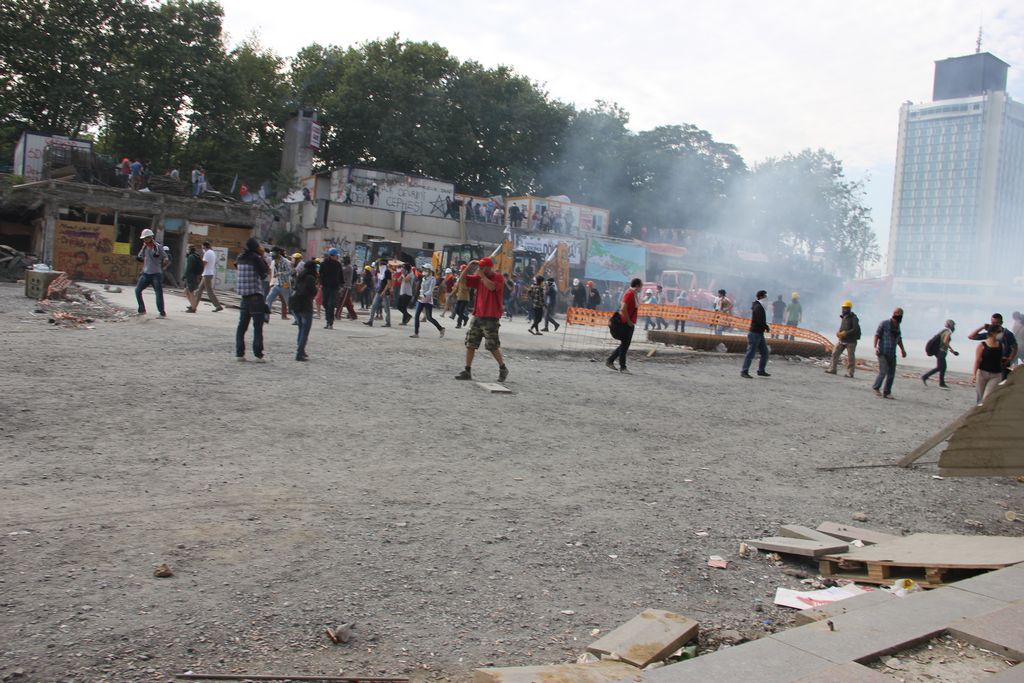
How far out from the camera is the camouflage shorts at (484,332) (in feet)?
34.8

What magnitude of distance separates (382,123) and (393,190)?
484 inches

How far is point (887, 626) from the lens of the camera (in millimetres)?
3516

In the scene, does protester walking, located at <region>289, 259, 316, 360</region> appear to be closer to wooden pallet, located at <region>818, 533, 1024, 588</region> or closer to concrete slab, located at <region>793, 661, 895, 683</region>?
wooden pallet, located at <region>818, 533, 1024, 588</region>

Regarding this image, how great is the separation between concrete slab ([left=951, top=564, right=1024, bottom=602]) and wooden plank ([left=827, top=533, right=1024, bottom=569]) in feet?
0.31

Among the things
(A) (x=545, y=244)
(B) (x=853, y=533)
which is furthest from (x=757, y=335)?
(A) (x=545, y=244)

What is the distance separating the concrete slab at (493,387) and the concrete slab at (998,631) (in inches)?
270

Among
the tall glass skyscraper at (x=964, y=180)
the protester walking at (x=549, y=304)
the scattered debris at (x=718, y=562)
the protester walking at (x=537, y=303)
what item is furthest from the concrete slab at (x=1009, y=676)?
the tall glass skyscraper at (x=964, y=180)

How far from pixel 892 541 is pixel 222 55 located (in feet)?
153

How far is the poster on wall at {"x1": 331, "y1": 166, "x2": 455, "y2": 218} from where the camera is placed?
136 ft

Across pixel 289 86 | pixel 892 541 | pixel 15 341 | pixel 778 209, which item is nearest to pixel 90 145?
pixel 289 86

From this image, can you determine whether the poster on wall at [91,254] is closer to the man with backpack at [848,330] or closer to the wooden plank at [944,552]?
the man with backpack at [848,330]

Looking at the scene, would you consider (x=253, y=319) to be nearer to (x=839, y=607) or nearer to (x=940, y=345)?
(x=839, y=607)

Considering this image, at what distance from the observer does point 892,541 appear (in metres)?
5.05

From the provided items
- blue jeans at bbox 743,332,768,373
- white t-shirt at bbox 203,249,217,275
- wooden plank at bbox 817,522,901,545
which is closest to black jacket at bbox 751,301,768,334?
blue jeans at bbox 743,332,768,373
